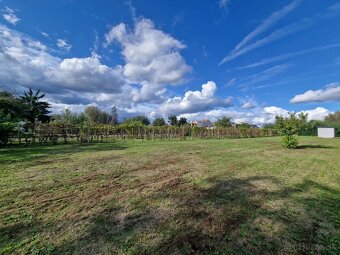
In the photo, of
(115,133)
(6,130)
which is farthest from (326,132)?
(6,130)

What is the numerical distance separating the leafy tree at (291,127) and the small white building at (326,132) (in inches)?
1273

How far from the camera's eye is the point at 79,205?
12.6 feet

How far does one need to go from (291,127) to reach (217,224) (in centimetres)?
1370

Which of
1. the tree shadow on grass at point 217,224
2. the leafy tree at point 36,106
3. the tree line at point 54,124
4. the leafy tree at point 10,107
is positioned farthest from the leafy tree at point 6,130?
the leafy tree at point 36,106

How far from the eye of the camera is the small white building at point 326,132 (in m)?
39.3

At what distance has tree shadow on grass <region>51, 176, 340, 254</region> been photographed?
2.61 m

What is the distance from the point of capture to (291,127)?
1427cm

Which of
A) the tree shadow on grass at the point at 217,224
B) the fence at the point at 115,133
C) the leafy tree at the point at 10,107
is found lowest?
the tree shadow on grass at the point at 217,224

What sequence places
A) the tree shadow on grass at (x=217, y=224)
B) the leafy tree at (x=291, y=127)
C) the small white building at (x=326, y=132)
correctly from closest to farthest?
1. the tree shadow on grass at (x=217, y=224)
2. the leafy tree at (x=291, y=127)
3. the small white building at (x=326, y=132)

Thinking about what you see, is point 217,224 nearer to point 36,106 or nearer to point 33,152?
point 33,152

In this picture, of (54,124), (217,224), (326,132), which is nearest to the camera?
(217,224)

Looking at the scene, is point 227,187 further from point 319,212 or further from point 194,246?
point 194,246

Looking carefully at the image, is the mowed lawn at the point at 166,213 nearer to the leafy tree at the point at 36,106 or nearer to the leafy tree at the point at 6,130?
the leafy tree at the point at 6,130

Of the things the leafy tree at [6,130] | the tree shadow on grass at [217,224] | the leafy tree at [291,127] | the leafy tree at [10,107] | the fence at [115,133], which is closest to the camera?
the tree shadow on grass at [217,224]
